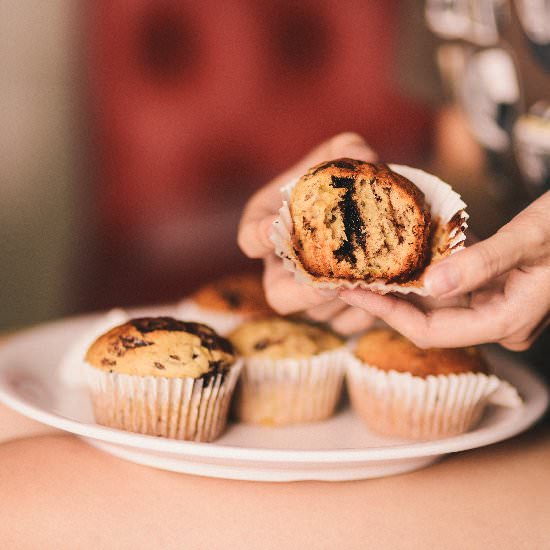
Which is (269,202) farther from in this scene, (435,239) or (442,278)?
(442,278)

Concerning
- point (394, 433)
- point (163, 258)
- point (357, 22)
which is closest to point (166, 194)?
point (163, 258)

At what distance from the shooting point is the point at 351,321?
53.4 inches

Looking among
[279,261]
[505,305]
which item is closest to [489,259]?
[505,305]

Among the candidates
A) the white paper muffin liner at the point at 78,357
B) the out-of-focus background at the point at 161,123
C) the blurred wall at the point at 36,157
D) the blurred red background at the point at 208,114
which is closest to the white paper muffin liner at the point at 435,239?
the white paper muffin liner at the point at 78,357

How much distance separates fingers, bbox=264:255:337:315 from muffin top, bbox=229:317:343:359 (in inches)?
5.2

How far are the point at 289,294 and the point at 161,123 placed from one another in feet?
6.37

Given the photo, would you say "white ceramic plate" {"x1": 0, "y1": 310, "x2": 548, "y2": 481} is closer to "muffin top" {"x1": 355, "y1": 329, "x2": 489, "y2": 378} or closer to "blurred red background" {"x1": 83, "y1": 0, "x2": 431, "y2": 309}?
"muffin top" {"x1": 355, "y1": 329, "x2": 489, "y2": 378}

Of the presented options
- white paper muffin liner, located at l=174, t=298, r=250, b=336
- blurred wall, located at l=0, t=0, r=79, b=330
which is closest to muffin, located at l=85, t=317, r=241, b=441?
white paper muffin liner, located at l=174, t=298, r=250, b=336

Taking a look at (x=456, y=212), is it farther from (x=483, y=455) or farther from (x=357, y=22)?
(x=357, y=22)

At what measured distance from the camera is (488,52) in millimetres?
1748

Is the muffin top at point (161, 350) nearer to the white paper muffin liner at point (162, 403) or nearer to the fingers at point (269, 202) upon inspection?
the white paper muffin liner at point (162, 403)

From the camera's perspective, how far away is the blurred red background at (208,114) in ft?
9.32

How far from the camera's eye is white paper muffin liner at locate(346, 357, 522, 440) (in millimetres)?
1173

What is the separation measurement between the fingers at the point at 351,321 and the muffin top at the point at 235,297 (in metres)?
0.22
